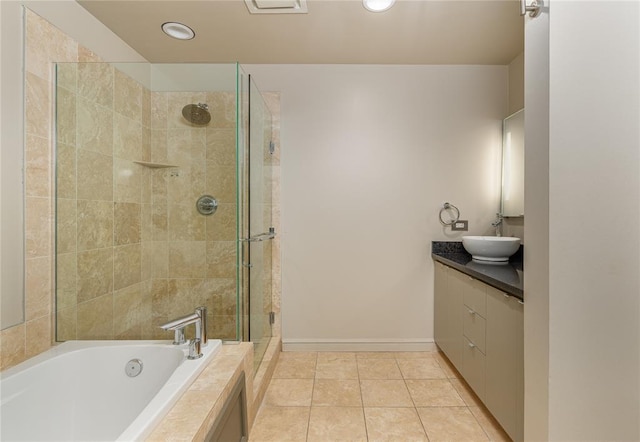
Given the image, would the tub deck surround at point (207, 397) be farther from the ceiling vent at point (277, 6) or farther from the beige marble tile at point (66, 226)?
the ceiling vent at point (277, 6)

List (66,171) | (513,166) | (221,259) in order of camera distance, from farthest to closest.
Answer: (513,166), (221,259), (66,171)

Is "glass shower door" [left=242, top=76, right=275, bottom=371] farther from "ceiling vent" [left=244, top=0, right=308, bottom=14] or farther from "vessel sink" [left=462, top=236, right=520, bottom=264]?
"vessel sink" [left=462, top=236, right=520, bottom=264]

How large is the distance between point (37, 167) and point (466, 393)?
2.82 m

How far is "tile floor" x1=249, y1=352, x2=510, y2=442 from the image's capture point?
163 cm

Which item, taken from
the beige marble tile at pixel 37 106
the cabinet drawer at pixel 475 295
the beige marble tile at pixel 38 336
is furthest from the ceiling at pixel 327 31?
the beige marble tile at pixel 38 336

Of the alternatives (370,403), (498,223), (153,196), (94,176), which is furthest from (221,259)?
(498,223)

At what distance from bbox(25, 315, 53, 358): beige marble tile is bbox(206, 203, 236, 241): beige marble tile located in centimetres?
94

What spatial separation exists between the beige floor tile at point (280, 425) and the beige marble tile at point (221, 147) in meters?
1.55

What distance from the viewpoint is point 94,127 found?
1.79 m

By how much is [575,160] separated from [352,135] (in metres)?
1.77

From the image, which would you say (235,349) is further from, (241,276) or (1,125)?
(1,125)

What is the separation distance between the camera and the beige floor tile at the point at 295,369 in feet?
7.30

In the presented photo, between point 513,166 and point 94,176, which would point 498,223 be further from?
point 94,176

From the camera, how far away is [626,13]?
102 cm
